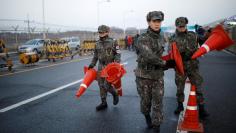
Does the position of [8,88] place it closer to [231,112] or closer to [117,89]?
[117,89]

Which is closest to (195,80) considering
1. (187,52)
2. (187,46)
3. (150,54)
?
(187,52)

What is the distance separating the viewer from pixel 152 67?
5.06 m

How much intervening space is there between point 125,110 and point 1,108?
2959mm

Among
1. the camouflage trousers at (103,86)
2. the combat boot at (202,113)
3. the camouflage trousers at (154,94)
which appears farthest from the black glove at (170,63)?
the camouflage trousers at (103,86)

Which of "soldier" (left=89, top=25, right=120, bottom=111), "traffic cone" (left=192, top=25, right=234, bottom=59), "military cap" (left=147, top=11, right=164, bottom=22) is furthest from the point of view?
"soldier" (left=89, top=25, right=120, bottom=111)

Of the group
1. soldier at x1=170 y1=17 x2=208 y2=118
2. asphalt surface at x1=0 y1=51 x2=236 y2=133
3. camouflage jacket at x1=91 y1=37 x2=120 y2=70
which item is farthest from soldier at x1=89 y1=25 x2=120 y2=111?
soldier at x1=170 y1=17 x2=208 y2=118

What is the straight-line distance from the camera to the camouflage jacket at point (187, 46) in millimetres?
6078

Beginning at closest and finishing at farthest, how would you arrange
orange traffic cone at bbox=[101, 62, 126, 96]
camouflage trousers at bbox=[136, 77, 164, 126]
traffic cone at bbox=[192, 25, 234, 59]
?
camouflage trousers at bbox=[136, 77, 164, 126] → traffic cone at bbox=[192, 25, 234, 59] → orange traffic cone at bbox=[101, 62, 126, 96]

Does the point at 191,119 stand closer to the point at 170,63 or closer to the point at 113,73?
the point at 170,63

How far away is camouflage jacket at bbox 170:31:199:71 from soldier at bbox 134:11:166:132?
1.12 metres

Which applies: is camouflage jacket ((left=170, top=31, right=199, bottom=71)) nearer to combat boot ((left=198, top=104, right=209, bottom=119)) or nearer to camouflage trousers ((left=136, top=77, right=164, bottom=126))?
combat boot ((left=198, top=104, right=209, bottom=119))

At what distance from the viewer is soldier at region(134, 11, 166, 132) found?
4864 mm

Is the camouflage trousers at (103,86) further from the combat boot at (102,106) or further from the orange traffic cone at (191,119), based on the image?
the orange traffic cone at (191,119)

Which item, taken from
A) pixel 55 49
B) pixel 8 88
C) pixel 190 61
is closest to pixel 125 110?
pixel 190 61
